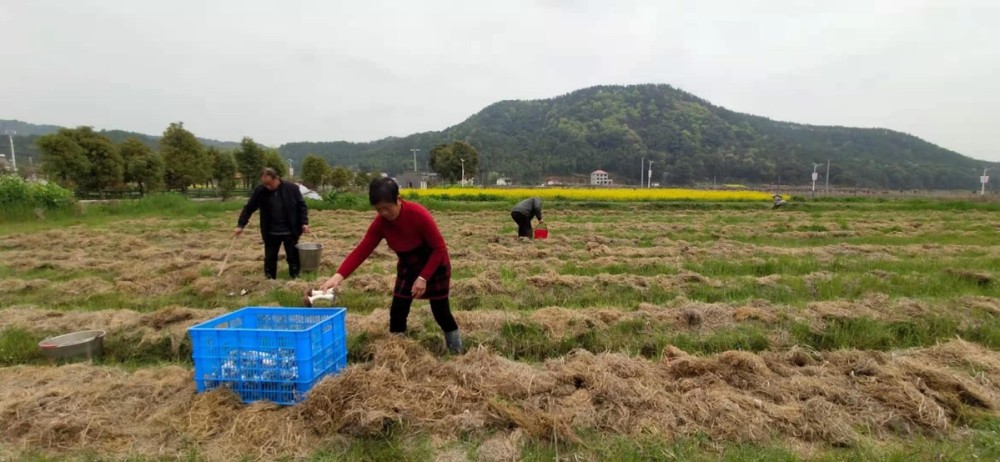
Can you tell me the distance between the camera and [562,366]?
3.56m

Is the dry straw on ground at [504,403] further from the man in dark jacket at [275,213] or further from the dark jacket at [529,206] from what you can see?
the dark jacket at [529,206]

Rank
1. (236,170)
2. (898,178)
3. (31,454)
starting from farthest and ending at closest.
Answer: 1. (898,178)
2. (236,170)
3. (31,454)

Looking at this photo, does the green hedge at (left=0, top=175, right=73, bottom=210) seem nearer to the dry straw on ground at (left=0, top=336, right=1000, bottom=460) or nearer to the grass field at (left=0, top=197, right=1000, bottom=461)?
the grass field at (left=0, top=197, right=1000, bottom=461)

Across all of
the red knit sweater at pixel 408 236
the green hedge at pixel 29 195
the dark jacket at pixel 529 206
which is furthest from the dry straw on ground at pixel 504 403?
the green hedge at pixel 29 195

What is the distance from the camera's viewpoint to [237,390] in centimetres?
300

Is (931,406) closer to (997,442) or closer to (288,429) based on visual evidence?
(997,442)

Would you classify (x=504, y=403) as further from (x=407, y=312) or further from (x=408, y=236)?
(x=408, y=236)

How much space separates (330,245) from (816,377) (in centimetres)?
928

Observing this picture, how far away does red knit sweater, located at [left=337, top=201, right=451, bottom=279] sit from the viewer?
3.38m

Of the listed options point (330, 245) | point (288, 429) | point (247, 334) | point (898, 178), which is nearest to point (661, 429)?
point (288, 429)

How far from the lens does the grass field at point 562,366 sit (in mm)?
2623

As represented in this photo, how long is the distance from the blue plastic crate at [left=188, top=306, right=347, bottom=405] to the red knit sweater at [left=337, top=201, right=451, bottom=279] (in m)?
0.56

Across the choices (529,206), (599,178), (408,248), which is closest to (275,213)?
(408,248)

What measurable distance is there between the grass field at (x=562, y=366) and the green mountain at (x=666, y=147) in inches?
2484
